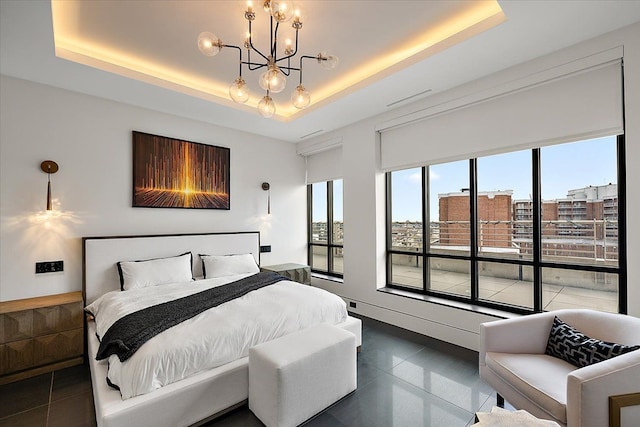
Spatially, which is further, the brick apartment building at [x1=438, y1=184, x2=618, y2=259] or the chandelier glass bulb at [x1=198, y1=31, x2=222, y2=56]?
the brick apartment building at [x1=438, y1=184, x2=618, y2=259]

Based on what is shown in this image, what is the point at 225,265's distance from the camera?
385 centimetres

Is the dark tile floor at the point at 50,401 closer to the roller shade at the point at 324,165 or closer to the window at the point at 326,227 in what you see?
the window at the point at 326,227

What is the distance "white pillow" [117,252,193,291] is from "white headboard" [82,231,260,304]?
119 mm

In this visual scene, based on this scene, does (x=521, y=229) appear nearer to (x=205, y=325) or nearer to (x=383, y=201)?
(x=383, y=201)

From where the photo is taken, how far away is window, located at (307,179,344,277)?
5.02m

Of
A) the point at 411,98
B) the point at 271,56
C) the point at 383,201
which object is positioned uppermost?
the point at 411,98

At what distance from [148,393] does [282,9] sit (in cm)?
248

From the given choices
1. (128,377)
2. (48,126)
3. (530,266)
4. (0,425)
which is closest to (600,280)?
(530,266)

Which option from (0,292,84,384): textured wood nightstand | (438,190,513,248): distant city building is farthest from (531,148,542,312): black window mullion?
(0,292,84,384): textured wood nightstand

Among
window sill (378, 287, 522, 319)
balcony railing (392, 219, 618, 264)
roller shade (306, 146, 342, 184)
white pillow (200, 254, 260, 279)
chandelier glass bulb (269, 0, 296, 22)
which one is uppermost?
chandelier glass bulb (269, 0, 296, 22)

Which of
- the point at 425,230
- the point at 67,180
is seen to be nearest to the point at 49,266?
the point at 67,180

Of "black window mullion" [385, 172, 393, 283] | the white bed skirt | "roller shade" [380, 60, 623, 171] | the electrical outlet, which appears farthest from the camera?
"black window mullion" [385, 172, 393, 283]

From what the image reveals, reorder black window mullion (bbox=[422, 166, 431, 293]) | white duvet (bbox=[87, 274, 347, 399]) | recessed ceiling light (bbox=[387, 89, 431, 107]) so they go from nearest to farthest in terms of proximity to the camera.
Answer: white duvet (bbox=[87, 274, 347, 399]), recessed ceiling light (bbox=[387, 89, 431, 107]), black window mullion (bbox=[422, 166, 431, 293])

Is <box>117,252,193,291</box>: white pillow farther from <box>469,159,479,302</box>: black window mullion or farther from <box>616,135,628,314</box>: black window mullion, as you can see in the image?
<box>616,135,628,314</box>: black window mullion
